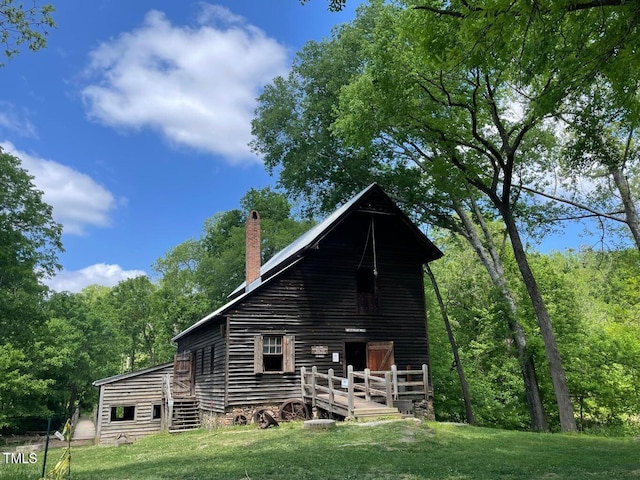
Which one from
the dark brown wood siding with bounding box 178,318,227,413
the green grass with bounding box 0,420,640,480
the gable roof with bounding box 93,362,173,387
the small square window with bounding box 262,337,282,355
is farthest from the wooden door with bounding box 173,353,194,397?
the green grass with bounding box 0,420,640,480

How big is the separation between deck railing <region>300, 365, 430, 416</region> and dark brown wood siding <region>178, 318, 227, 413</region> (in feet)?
10.8

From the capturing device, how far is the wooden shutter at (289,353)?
19.5 metres

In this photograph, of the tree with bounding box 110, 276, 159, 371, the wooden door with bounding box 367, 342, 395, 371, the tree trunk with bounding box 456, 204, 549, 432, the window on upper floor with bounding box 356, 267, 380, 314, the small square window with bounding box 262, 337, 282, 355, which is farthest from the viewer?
the tree with bounding box 110, 276, 159, 371

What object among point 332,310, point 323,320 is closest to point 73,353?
point 323,320

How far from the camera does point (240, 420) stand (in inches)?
736

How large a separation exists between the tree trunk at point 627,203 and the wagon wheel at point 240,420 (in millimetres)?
16273

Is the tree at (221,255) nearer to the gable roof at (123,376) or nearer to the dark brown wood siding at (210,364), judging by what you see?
the gable roof at (123,376)

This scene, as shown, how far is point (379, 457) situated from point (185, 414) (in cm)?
1689

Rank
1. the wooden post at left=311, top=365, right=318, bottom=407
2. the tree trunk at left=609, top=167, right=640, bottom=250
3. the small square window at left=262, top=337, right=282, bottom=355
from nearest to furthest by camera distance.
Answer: the wooden post at left=311, top=365, right=318, bottom=407 < the tree trunk at left=609, top=167, right=640, bottom=250 < the small square window at left=262, top=337, right=282, bottom=355

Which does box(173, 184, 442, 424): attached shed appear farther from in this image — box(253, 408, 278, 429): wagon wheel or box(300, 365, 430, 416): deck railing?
box(300, 365, 430, 416): deck railing

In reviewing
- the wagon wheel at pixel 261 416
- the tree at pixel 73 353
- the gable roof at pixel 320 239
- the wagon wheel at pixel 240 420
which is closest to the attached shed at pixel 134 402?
the tree at pixel 73 353

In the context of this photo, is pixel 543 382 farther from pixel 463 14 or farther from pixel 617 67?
pixel 463 14

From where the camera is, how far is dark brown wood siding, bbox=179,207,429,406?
1928cm

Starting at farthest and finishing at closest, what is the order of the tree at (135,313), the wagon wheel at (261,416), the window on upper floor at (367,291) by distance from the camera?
the tree at (135,313)
the window on upper floor at (367,291)
the wagon wheel at (261,416)
